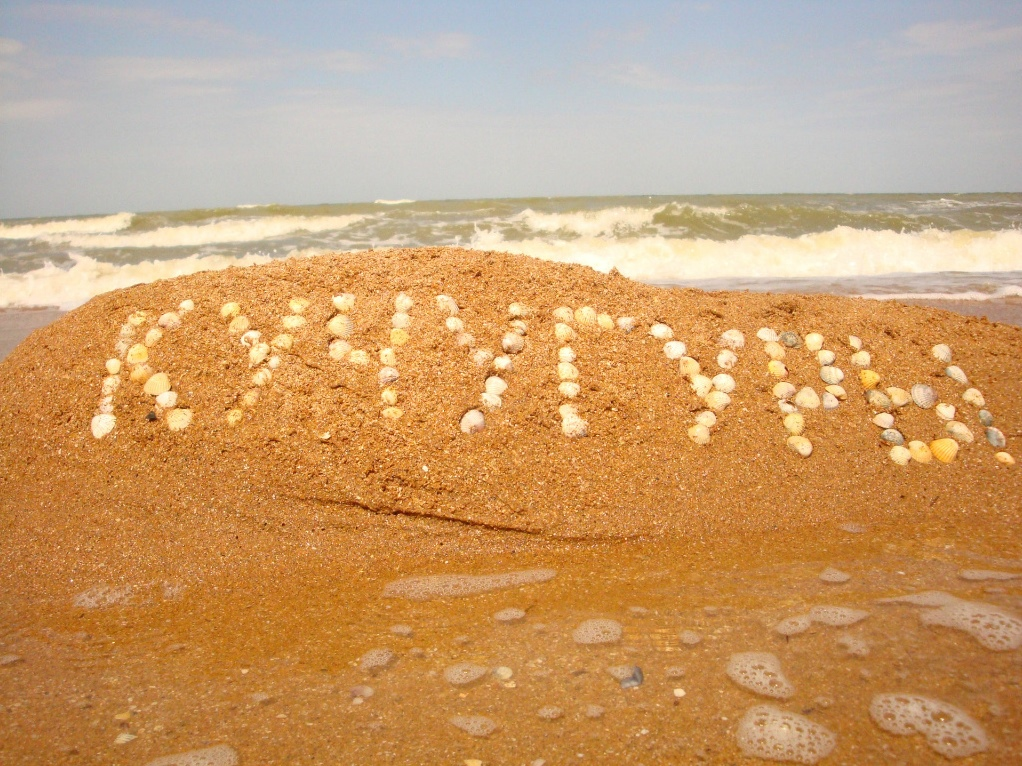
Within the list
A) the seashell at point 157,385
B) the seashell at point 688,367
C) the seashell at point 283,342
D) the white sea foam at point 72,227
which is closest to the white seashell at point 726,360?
the seashell at point 688,367

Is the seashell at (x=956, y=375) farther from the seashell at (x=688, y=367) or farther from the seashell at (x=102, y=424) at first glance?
the seashell at (x=102, y=424)

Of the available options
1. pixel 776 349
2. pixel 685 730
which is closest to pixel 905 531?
pixel 776 349

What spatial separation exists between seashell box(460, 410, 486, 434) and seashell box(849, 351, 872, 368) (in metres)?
1.99

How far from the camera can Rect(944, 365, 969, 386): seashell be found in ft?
11.9

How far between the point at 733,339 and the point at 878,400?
0.73 m

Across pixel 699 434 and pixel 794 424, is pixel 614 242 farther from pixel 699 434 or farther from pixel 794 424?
pixel 699 434

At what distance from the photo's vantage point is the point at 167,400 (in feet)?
10.4

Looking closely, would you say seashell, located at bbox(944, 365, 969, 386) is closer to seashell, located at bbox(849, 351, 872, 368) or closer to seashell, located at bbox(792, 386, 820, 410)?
seashell, located at bbox(849, 351, 872, 368)

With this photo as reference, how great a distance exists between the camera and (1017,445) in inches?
129

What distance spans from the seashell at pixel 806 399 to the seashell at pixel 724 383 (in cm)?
30

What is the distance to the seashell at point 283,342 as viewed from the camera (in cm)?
334

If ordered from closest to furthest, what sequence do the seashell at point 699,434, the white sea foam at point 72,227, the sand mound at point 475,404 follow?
1. the sand mound at point 475,404
2. the seashell at point 699,434
3. the white sea foam at point 72,227

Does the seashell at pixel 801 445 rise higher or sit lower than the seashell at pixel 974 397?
lower

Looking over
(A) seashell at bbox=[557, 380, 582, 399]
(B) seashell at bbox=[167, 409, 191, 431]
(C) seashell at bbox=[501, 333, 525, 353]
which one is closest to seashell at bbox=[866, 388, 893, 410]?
(A) seashell at bbox=[557, 380, 582, 399]
